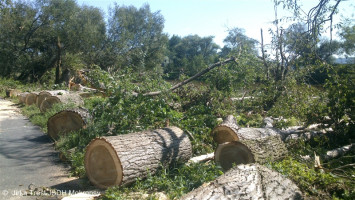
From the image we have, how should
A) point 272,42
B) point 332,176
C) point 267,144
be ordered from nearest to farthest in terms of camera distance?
1. point 332,176
2. point 267,144
3. point 272,42

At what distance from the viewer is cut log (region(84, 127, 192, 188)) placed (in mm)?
4410

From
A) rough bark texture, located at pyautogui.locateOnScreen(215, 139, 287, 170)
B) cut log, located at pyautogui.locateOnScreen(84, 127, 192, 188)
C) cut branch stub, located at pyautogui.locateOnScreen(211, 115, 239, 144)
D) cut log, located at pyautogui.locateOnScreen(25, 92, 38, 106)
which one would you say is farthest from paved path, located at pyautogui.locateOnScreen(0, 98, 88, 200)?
cut log, located at pyautogui.locateOnScreen(25, 92, 38, 106)

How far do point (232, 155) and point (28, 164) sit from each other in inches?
145

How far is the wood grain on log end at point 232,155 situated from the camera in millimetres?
5200

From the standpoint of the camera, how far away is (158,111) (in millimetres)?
6574

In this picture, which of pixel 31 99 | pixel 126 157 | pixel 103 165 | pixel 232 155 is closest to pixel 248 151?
pixel 232 155

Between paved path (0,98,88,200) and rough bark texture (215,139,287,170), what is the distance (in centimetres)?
246

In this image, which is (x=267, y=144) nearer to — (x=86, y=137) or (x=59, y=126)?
(x=86, y=137)

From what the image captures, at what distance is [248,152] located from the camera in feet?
17.0

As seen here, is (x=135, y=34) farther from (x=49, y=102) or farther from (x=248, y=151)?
(x=248, y=151)

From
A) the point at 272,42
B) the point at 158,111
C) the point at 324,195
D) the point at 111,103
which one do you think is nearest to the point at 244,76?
the point at 272,42

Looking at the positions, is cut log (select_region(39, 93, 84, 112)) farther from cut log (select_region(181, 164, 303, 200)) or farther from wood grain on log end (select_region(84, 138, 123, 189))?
cut log (select_region(181, 164, 303, 200))

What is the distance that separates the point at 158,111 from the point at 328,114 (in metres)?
3.81

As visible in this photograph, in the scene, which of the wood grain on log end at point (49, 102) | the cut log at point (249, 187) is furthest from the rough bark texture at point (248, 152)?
the wood grain on log end at point (49, 102)
